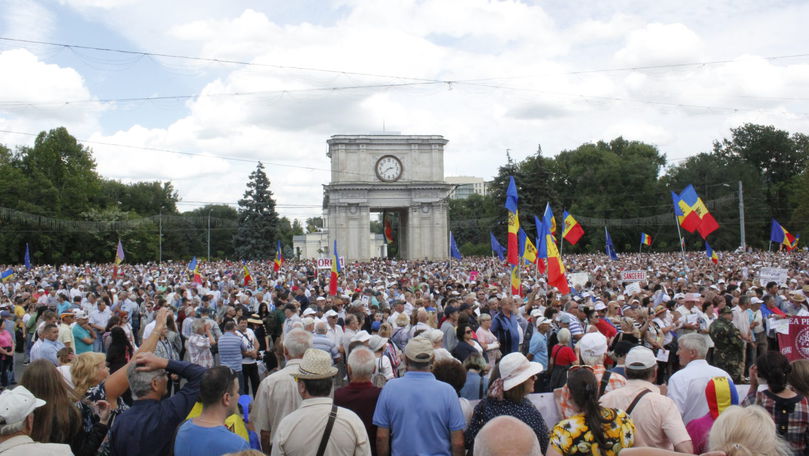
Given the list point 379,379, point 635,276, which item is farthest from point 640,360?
point 635,276

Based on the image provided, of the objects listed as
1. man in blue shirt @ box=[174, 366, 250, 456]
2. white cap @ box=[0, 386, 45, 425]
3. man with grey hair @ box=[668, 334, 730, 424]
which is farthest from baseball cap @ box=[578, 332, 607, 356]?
white cap @ box=[0, 386, 45, 425]

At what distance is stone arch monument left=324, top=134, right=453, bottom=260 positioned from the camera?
68312mm

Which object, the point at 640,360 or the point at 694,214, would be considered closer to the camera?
the point at 640,360

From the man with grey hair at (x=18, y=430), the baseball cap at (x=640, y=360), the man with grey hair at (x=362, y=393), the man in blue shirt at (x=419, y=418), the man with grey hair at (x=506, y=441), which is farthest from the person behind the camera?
the man with grey hair at (x=362, y=393)

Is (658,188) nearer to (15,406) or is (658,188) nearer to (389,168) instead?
(389,168)

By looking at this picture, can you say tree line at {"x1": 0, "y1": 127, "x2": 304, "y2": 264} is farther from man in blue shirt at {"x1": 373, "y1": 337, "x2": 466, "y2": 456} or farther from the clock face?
man in blue shirt at {"x1": 373, "y1": 337, "x2": 466, "y2": 456}

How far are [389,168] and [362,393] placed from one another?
63664mm

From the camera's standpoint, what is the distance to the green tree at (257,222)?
79250 millimetres

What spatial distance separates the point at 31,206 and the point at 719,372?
→ 73623 mm

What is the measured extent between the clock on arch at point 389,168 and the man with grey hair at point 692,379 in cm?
6295

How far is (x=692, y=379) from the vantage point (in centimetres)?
640

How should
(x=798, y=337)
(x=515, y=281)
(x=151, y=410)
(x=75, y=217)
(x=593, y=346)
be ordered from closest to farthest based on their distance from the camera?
(x=151, y=410) < (x=593, y=346) < (x=798, y=337) < (x=515, y=281) < (x=75, y=217)

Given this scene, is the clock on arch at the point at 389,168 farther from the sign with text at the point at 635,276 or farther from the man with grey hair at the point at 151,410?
the man with grey hair at the point at 151,410

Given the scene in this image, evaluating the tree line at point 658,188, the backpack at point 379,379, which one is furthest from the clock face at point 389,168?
the backpack at point 379,379
